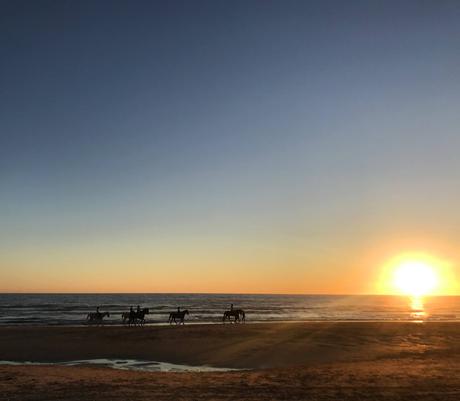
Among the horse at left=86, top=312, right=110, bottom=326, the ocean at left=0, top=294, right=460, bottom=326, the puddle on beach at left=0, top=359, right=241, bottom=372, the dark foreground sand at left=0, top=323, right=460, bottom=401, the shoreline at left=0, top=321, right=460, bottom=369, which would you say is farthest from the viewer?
the ocean at left=0, top=294, right=460, bottom=326

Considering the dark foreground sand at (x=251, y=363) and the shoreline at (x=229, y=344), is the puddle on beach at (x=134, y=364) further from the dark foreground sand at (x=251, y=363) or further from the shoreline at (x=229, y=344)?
the dark foreground sand at (x=251, y=363)

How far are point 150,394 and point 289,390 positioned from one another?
4.13 meters

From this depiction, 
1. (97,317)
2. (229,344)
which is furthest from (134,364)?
(97,317)

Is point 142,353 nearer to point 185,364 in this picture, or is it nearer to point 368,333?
point 185,364

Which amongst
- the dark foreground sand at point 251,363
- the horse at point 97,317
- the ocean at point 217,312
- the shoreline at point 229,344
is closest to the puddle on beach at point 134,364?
the shoreline at point 229,344

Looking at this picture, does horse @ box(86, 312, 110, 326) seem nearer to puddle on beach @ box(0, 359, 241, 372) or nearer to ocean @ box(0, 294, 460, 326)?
ocean @ box(0, 294, 460, 326)

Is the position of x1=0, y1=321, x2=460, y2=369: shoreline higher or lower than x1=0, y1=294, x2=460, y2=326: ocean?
higher

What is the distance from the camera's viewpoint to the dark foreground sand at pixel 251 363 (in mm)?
12859

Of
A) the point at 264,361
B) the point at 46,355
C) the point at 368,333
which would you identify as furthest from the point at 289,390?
the point at 368,333

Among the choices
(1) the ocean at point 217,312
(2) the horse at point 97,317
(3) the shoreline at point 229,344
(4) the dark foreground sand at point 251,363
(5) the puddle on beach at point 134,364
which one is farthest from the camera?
(1) the ocean at point 217,312

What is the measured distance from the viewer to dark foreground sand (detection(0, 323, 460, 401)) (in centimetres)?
1286

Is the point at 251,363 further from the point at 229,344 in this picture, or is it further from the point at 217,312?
the point at 217,312

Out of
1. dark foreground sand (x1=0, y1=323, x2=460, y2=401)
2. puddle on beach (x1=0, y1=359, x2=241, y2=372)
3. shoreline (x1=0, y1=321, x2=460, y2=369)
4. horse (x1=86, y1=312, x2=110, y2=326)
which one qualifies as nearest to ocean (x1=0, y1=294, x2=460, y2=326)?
horse (x1=86, y1=312, x2=110, y2=326)

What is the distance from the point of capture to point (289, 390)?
43.3 ft
